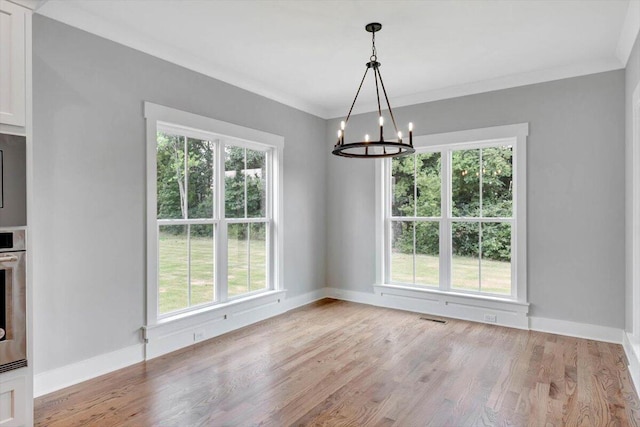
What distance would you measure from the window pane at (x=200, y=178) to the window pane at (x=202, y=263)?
7.0 inches

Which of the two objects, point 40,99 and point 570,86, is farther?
point 570,86

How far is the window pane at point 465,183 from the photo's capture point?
4750mm

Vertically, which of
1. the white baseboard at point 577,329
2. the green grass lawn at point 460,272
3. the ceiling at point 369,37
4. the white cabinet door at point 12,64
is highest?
the ceiling at point 369,37

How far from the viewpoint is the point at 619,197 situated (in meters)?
3.86

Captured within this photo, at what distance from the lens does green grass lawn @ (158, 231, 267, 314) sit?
3754mm

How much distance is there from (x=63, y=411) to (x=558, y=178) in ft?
16.1

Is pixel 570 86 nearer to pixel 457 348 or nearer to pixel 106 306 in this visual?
pixel 457 348

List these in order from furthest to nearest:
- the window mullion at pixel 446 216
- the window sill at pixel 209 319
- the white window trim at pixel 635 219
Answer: the window mullion at pixel 446 216, the window sill at pixel 209 319, the white window trim at pixel 635 219

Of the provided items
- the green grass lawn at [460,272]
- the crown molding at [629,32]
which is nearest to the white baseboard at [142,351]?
the green grass lawn at [460,272]

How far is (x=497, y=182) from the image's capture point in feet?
15.1

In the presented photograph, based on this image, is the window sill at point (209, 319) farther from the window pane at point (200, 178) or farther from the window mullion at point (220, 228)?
Result: the window pane at point (200, 178)

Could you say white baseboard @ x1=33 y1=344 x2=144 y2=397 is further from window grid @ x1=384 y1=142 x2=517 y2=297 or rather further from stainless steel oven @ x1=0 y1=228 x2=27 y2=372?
window grid @ x1=384 y1=142 x2=517 y2=297

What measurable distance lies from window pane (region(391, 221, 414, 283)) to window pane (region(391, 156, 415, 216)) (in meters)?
0.18

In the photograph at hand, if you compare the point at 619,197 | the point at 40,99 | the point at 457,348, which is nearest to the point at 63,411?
the point at 40,99
